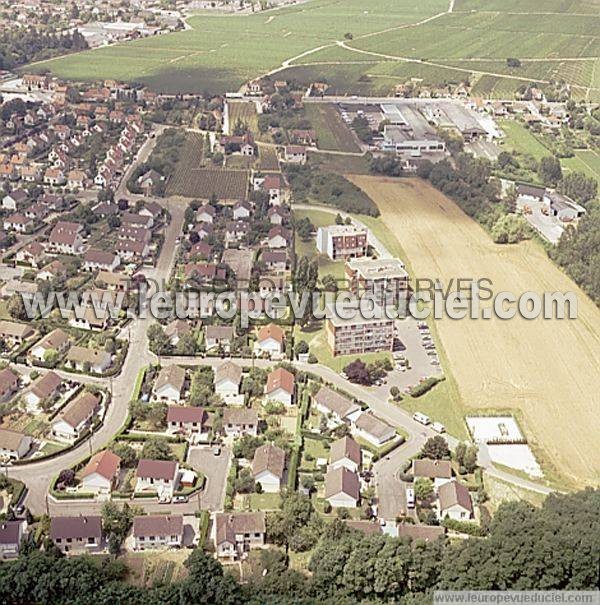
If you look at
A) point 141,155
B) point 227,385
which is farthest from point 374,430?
point 141,155

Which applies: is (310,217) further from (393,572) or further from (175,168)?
(393,572)

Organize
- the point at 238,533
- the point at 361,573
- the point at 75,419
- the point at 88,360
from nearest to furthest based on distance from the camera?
the point at 361,573, the point at 238,533, the point at 75,419, the point at 88,360

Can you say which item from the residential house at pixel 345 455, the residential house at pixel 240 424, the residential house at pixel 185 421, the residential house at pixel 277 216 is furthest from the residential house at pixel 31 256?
the residential house at pixel 345 455

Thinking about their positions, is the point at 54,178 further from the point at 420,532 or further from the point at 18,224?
the point at 420,532

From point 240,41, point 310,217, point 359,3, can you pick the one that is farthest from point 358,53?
point 310,217

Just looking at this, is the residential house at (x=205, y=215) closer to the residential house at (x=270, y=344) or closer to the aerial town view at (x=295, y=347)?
the aerial town view at (x=295, y=347)
